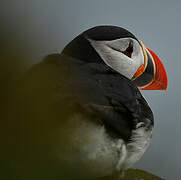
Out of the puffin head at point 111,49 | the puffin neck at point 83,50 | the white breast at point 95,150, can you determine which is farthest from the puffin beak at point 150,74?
the white breast at point 95,150

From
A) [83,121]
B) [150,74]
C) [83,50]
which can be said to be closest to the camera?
[83,121]

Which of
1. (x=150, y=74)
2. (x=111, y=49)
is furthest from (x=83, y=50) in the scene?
(x=150, y=74)

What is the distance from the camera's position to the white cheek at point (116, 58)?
4.09 ft

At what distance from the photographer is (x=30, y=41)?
0.25 meters

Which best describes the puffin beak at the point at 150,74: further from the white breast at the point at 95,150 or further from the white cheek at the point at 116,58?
the white breast at the point at 95,150

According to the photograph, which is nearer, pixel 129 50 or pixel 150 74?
pixel 129 50

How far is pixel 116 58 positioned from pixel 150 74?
26cm

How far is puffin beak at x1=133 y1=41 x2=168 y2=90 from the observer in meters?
1.42

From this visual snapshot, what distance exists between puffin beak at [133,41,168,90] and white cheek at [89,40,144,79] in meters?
0.08

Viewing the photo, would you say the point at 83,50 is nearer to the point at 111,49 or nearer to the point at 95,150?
the point at 111,49

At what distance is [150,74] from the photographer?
1458 mm

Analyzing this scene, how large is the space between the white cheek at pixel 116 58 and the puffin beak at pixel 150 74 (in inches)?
3.0

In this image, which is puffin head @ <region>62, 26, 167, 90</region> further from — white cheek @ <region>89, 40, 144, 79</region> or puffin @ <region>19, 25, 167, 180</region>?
puffin @ <region>19, 25, 167, 180</region>

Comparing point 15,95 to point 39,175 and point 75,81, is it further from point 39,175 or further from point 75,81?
point 75,81
